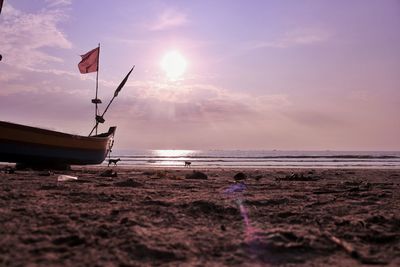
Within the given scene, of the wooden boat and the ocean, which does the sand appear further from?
the ocean

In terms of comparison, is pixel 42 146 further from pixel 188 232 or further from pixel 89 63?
pixel 188 232

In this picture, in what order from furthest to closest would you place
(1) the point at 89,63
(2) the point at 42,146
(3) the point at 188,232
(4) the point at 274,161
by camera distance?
(4) the point at 274,161, (1) the point at 89,63, (2) the point at 42,146, (3) the point at 188,232

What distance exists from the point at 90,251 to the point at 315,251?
2.34 m

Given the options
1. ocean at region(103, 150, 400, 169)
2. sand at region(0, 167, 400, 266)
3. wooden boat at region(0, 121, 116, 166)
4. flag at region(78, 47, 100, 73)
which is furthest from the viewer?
ocean at region(103, 150, 400, 169)

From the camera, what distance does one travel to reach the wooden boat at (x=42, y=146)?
15.7 meters

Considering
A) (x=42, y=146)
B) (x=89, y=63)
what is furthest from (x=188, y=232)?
(x=89, y=63)

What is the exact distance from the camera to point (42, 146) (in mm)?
17125

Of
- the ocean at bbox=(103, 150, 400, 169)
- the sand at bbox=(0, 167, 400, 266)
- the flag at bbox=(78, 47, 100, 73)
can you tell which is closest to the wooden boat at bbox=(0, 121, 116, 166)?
the flag at bbox=(78, 47, 100, 73)

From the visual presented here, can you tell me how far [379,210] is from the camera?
6508 mm

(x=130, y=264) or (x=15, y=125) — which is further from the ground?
(x=15, y=125)

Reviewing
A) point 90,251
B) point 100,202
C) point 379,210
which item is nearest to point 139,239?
point 90,251

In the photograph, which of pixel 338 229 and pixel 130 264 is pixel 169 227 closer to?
pixel 130 264

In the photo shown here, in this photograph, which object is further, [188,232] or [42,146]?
[42,146]

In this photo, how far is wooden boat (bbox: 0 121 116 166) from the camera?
1571cm
